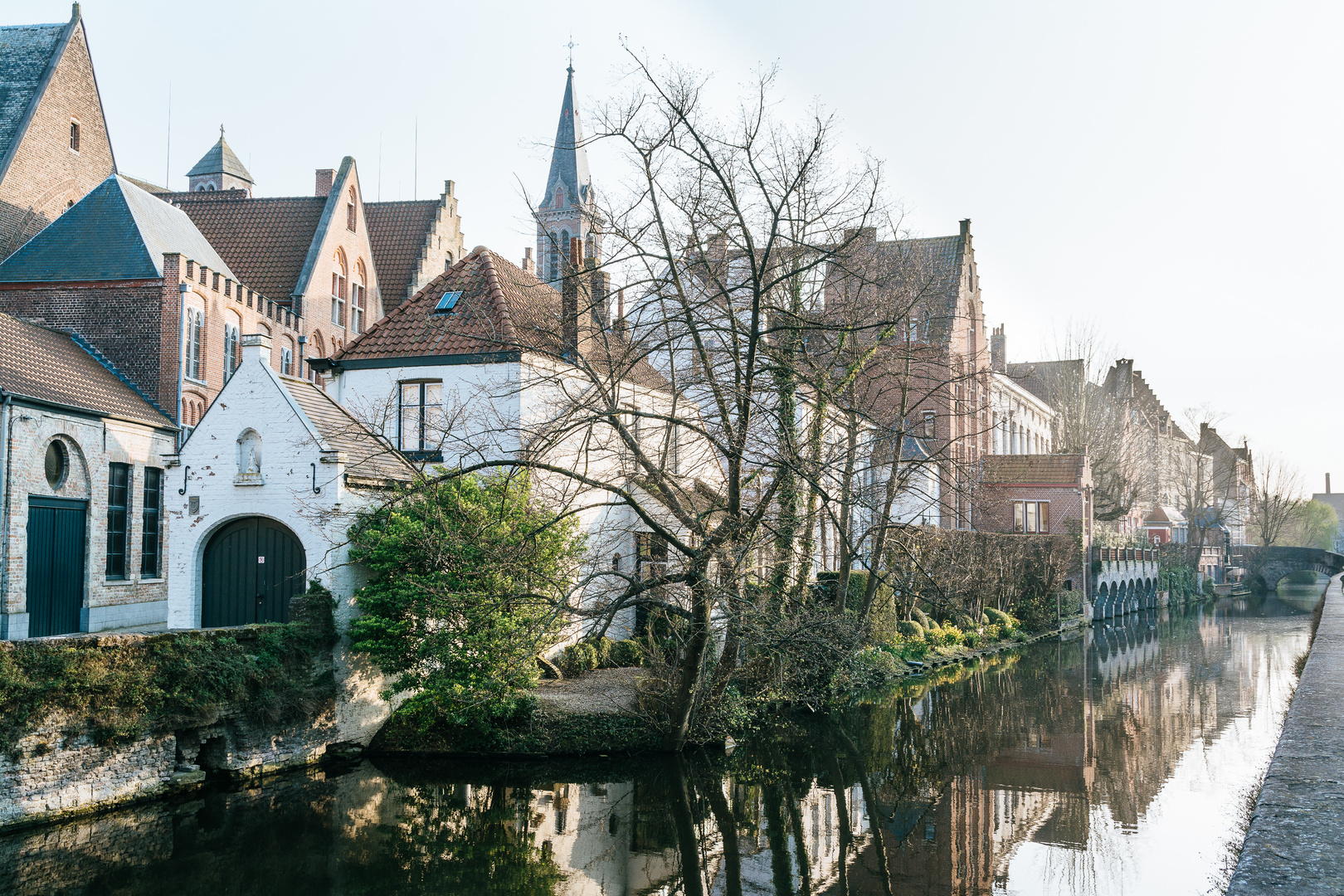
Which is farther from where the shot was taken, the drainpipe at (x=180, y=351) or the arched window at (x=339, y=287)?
the arched window at (x=339, y=287)

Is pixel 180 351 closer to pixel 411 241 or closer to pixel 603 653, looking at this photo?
pixel 603 653

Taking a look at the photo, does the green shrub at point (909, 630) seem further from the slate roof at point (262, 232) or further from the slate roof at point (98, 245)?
the slate roof at point (262, 232)

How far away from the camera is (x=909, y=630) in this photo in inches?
1053

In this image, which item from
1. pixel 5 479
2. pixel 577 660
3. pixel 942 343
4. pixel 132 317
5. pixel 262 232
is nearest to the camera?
pixel 577 660

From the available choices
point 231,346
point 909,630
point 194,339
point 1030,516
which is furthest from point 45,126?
point 1030,516

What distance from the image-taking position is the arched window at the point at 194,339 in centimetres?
2491

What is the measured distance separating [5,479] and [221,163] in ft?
115

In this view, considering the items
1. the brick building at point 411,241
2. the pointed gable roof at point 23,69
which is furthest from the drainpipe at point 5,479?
the brick building at point 411,241

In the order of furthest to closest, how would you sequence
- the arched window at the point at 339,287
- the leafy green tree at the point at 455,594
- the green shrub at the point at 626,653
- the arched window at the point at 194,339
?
the arched window at the point at 339,287 → the arched window at the point at 194,339 → the green shrub at the point at 626,653 → the leafy green tree at the point at 455,594

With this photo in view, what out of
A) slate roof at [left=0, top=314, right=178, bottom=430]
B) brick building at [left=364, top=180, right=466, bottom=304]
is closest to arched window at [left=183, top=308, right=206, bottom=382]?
slate roof at [left=0, top=314, right=178, bottom=430]

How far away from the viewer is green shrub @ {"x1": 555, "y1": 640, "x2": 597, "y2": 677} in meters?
17.9

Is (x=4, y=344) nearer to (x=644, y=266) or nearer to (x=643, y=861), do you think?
(x=644, y=266)

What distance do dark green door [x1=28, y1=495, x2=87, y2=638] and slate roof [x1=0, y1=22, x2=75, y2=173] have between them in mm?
11686

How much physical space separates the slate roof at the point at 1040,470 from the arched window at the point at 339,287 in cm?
2616
